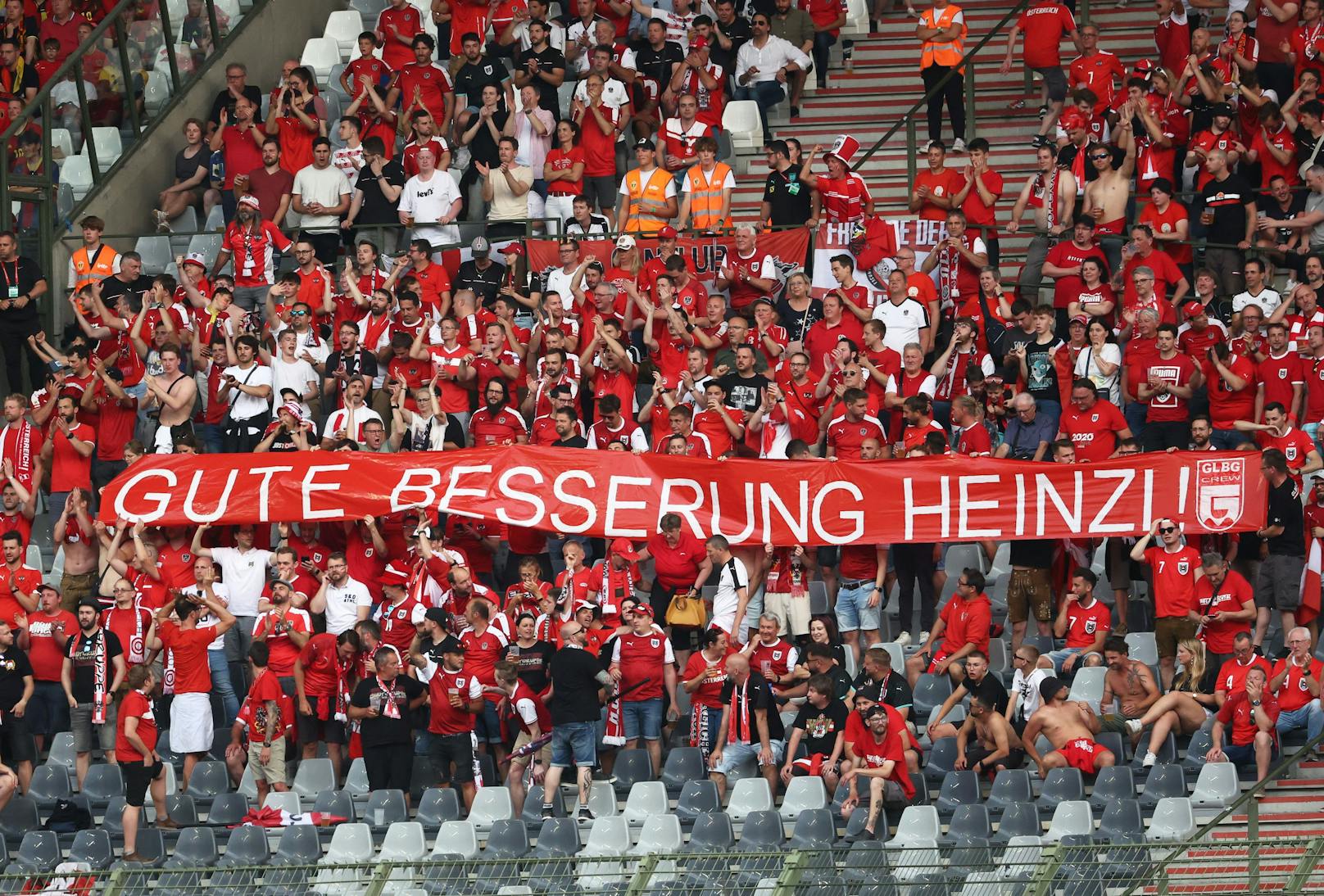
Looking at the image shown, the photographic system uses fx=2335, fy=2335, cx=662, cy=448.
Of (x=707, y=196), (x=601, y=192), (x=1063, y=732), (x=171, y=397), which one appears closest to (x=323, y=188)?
(x=601, y=192)

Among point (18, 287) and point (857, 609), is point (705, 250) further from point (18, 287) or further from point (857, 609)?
point (18, 287)

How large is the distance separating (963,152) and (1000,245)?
1487mm

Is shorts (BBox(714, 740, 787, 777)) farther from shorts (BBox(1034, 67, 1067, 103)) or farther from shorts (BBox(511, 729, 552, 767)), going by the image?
shorts (BBox(1034, 67, 1067, 103))

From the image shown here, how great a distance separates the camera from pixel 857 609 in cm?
1906

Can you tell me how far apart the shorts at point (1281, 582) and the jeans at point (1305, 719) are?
1.28 metres

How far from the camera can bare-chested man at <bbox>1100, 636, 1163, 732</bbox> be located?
17.5m

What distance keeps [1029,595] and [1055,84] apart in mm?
7475

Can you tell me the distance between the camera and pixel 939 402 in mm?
20438

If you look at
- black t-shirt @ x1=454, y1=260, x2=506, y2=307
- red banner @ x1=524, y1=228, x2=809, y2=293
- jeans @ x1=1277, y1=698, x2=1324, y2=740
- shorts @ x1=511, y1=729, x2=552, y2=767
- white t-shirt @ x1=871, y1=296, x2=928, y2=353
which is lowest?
shorts @ x1=511, y1=729, x2=552, y2=767

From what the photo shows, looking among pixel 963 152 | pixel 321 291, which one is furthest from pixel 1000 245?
pixel 321 291

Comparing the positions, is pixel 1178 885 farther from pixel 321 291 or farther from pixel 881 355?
pixel 321 291

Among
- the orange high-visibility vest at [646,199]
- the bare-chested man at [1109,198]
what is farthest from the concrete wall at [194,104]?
the bare-chested man at [1109,198]

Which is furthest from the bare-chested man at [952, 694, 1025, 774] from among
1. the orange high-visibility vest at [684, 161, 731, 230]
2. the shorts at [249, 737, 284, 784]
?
the orange high-visibility vest at [684, 161, 731, 230]

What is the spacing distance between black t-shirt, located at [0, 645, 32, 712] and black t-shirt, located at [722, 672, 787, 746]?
5.81 meters
